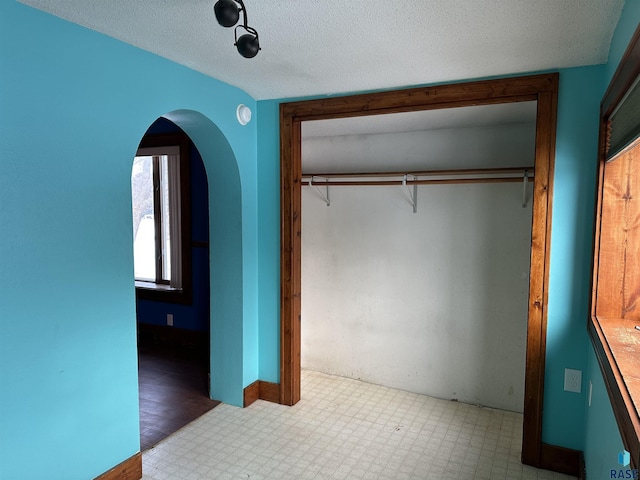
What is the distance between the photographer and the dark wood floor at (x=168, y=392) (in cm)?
283

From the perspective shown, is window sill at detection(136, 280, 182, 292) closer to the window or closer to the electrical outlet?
the window

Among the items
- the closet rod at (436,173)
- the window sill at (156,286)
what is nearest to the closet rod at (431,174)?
the closet rod at (436,173)

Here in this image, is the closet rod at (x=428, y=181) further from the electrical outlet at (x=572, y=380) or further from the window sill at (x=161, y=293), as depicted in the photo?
the window sill at (x=161, y=293)

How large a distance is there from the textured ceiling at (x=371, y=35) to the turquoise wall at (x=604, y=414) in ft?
0.26

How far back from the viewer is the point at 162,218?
444 cm

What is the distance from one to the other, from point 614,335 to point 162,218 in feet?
12.6

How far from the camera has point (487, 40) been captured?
1.95m

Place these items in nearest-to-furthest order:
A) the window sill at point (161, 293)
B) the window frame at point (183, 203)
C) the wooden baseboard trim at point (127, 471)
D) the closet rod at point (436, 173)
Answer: the wooden baseboard trim at point (127, 471), the closet rod at point (436, 173), the window frame at point (183, 203), the window sill at point (161, 293)

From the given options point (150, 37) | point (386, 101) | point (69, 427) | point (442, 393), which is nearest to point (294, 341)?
point (442, 393)

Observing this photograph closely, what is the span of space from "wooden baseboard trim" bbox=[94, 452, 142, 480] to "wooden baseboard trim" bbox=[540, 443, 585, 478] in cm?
211

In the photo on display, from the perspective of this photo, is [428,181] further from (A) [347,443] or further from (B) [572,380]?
(A) [347,443]

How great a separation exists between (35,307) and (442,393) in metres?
2.76

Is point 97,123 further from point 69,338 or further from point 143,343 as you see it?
point 143,343
